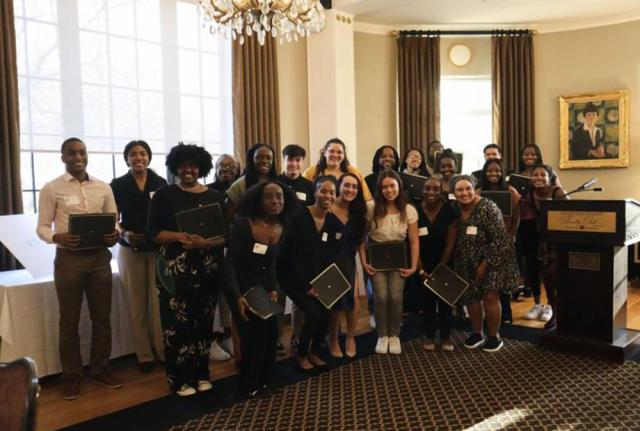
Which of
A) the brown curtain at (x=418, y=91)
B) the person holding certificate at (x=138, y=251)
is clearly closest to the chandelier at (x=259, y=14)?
the person holding certificate at (x=138, y=251)

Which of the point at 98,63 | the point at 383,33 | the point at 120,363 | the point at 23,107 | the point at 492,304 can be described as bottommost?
the point at 120,363

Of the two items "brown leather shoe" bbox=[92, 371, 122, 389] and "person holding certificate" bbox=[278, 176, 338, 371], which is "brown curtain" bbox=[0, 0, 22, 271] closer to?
"brown leather shoe" bbox=[92, 371, 122, 389]

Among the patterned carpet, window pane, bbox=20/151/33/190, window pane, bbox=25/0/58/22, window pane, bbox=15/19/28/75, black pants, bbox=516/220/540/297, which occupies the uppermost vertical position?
window pane, bbox=25/0/58/22

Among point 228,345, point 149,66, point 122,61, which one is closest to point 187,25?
point 149,66

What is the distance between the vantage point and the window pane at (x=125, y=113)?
544cm

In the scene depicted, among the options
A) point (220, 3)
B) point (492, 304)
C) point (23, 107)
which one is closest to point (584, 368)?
point (492, 304)

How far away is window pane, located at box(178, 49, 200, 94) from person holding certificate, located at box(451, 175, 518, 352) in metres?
3.37

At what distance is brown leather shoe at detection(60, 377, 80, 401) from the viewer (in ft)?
11.1

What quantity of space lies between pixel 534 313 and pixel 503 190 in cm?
124

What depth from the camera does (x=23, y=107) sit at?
4.81 meters

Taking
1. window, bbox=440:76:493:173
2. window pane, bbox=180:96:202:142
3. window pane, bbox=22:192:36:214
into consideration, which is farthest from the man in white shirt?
window, bbox=440:76:493:173

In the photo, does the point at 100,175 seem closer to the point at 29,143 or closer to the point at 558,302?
the point at 29,143

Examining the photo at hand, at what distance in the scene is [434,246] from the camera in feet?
13.7

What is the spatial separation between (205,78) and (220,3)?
2.30 meters
